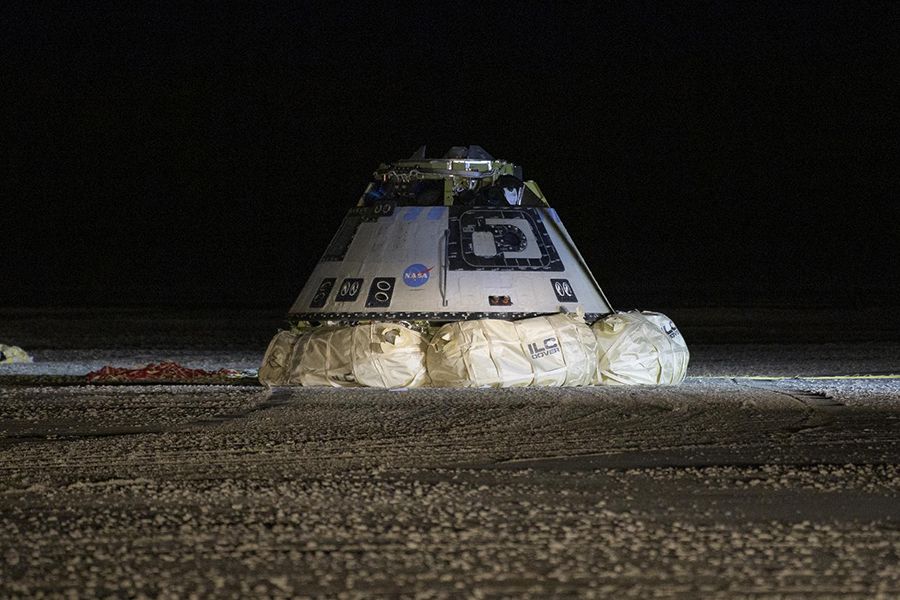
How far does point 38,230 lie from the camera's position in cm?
5291

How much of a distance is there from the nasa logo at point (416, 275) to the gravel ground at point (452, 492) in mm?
1472

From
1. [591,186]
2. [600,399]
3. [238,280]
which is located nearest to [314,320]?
[600,399]

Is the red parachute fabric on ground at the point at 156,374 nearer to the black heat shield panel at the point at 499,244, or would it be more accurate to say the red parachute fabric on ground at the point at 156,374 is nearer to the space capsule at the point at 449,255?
the space capsule at the point at 449,255

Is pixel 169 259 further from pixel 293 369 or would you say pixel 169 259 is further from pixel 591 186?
pixel 293 369

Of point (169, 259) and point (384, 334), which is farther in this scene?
point (169, 259)

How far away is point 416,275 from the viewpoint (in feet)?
46.7

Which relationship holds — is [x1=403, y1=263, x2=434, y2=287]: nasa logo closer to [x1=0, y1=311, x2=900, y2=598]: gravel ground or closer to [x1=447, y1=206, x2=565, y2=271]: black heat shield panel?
[x1=447, y1=206, x2=565, y2=271]: black heat shield panel

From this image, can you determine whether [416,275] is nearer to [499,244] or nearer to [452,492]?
[499,244]

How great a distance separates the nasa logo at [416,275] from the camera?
14.2m

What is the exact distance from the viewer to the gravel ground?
6012 millimetres

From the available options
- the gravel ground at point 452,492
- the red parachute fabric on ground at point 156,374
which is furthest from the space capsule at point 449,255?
the red parachute fabric on ground at point 156,374

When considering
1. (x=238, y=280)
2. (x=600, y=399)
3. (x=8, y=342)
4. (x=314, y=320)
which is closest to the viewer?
(x=600, y=399)

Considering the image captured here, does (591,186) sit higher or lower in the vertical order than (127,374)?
higher

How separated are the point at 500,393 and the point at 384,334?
4.33ft
